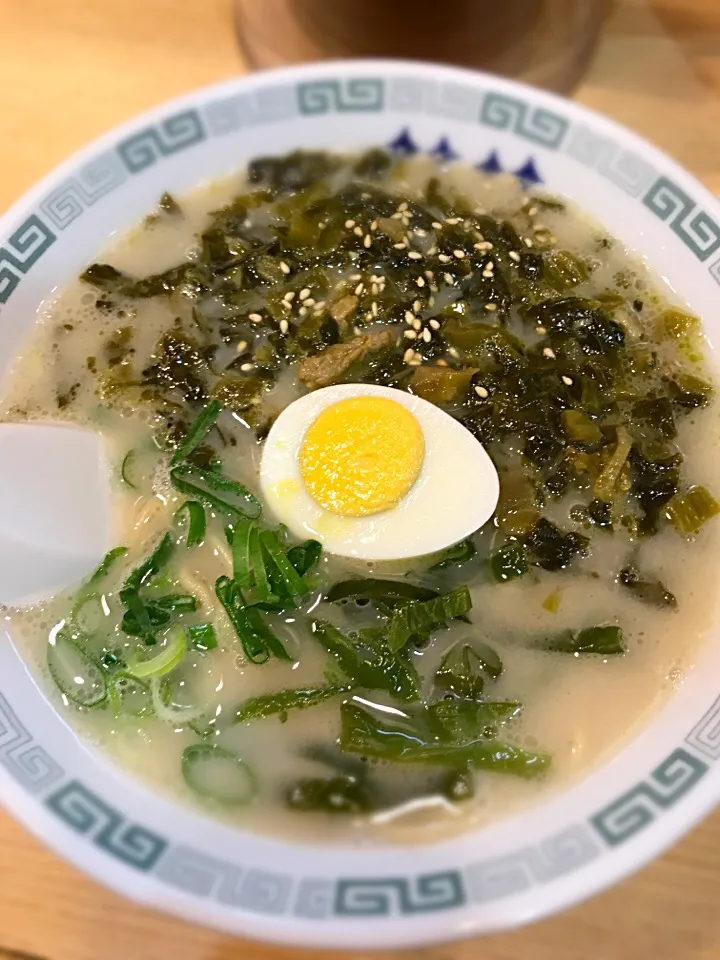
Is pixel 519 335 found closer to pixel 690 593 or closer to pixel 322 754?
pixel 690 593

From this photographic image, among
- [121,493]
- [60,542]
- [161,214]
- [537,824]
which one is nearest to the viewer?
[537,824]

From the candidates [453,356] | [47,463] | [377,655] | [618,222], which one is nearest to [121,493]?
[47,463]

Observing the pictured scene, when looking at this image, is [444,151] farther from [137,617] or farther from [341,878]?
[341,878]

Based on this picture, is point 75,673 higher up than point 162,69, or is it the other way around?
point 162,69

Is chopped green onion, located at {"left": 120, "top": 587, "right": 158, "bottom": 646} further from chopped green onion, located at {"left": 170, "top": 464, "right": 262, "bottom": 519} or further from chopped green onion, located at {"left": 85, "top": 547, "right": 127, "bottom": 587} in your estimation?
chopped green onion, located at {"left": 170, "top": 464, "right": 262, "bottom": 519}

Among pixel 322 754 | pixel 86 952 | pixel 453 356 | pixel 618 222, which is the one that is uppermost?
pixel 618 222

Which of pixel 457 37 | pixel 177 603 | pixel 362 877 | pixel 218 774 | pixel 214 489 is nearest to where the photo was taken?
pixel 362 877

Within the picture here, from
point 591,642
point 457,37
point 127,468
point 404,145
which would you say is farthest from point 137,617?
point 457,37
